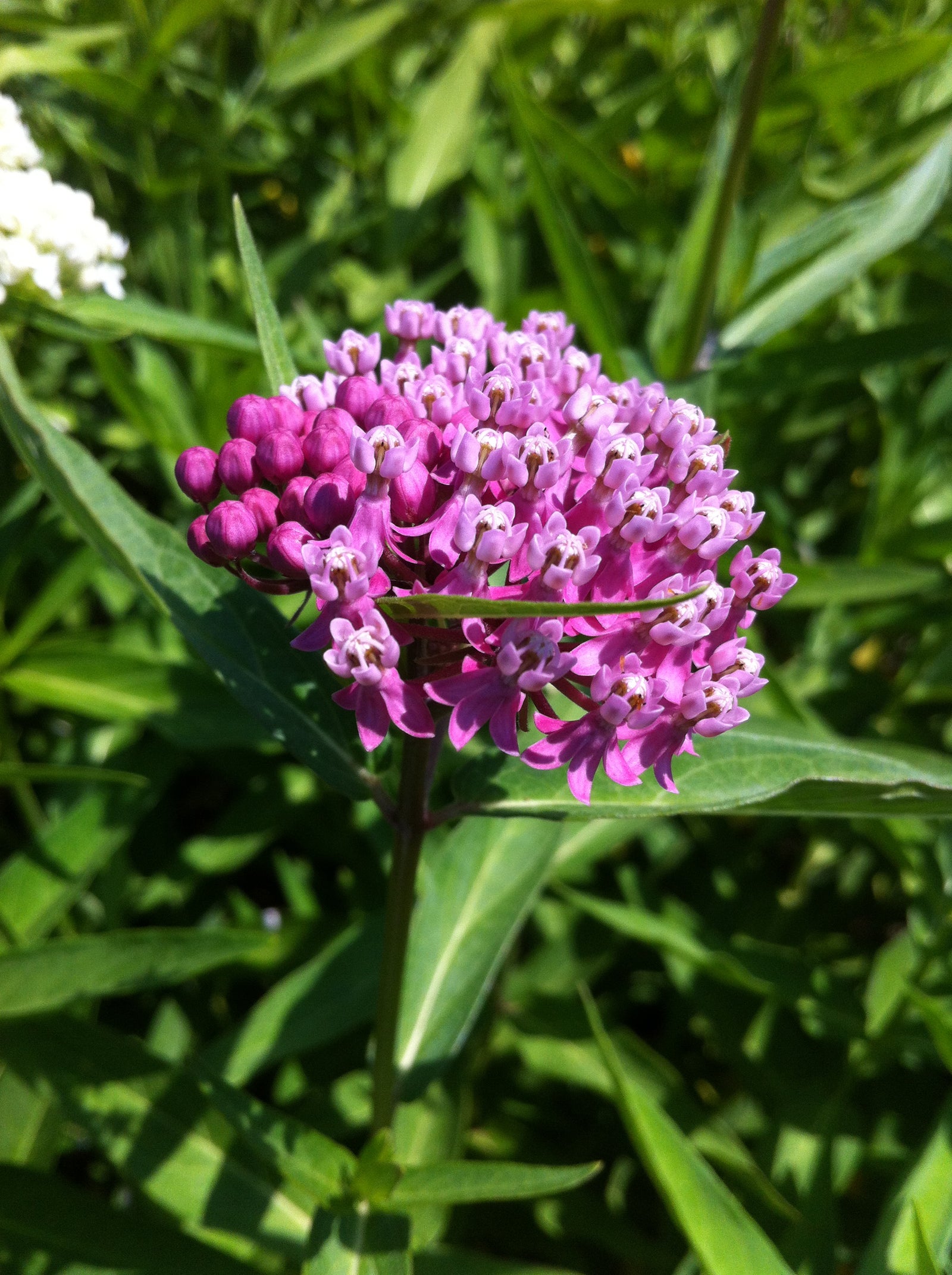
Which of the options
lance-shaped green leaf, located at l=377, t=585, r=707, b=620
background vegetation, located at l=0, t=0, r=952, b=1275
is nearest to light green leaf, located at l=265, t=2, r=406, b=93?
background vegetation, located at l=0, t=0, r=952, b=1275

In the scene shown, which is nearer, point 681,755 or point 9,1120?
point 681,755

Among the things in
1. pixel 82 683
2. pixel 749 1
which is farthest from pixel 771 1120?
pixel 749 1

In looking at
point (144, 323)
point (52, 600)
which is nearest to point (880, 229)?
point (144, 323)

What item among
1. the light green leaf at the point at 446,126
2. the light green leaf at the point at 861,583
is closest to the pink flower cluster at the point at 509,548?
the light green leaf at the point at 861,583

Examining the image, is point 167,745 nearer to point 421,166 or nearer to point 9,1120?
point 9,1120

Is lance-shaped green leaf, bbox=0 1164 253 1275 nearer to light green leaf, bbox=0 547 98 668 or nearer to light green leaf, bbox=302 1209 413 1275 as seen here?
light green leaf, bbox=302 1209 413 1275

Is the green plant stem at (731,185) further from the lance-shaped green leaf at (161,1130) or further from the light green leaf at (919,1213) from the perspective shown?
the lance-shaped green leaf at (161,1130)
